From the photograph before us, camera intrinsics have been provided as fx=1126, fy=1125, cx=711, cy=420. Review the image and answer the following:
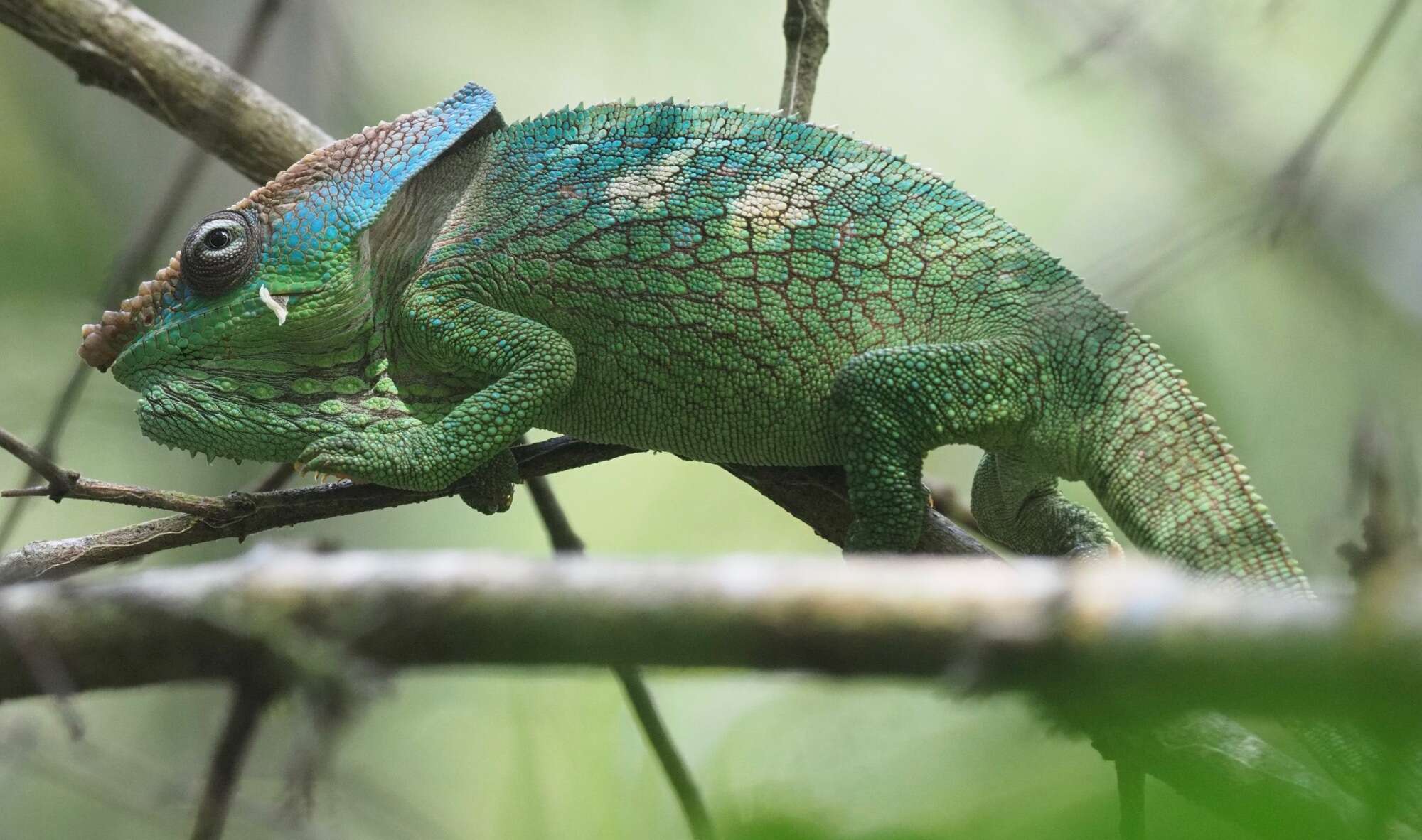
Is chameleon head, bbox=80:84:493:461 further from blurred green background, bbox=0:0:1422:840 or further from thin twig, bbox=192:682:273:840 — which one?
thin twig, bbox=192:682:273:840

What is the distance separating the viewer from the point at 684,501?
20.2ft

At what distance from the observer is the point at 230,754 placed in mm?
1184

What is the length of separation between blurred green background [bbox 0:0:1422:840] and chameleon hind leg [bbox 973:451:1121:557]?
51 cm

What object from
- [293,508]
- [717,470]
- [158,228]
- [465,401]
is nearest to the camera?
[293,508]

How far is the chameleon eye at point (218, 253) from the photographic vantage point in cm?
278

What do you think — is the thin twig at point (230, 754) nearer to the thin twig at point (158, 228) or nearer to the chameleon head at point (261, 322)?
the chameleon head at point (261, 322)

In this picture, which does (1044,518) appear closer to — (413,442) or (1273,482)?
(1273,482)

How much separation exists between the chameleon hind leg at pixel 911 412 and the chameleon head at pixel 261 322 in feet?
4.23

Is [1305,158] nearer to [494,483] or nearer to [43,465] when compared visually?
[494,483]

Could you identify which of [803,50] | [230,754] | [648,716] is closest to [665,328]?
[648,716]

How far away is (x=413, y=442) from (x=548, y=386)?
1.14 ft

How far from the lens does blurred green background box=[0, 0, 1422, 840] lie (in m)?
1.31

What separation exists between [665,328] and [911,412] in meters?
0.66

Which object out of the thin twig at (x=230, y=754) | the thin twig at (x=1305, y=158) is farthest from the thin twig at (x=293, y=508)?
the thin twig at (x=230, y=754)
